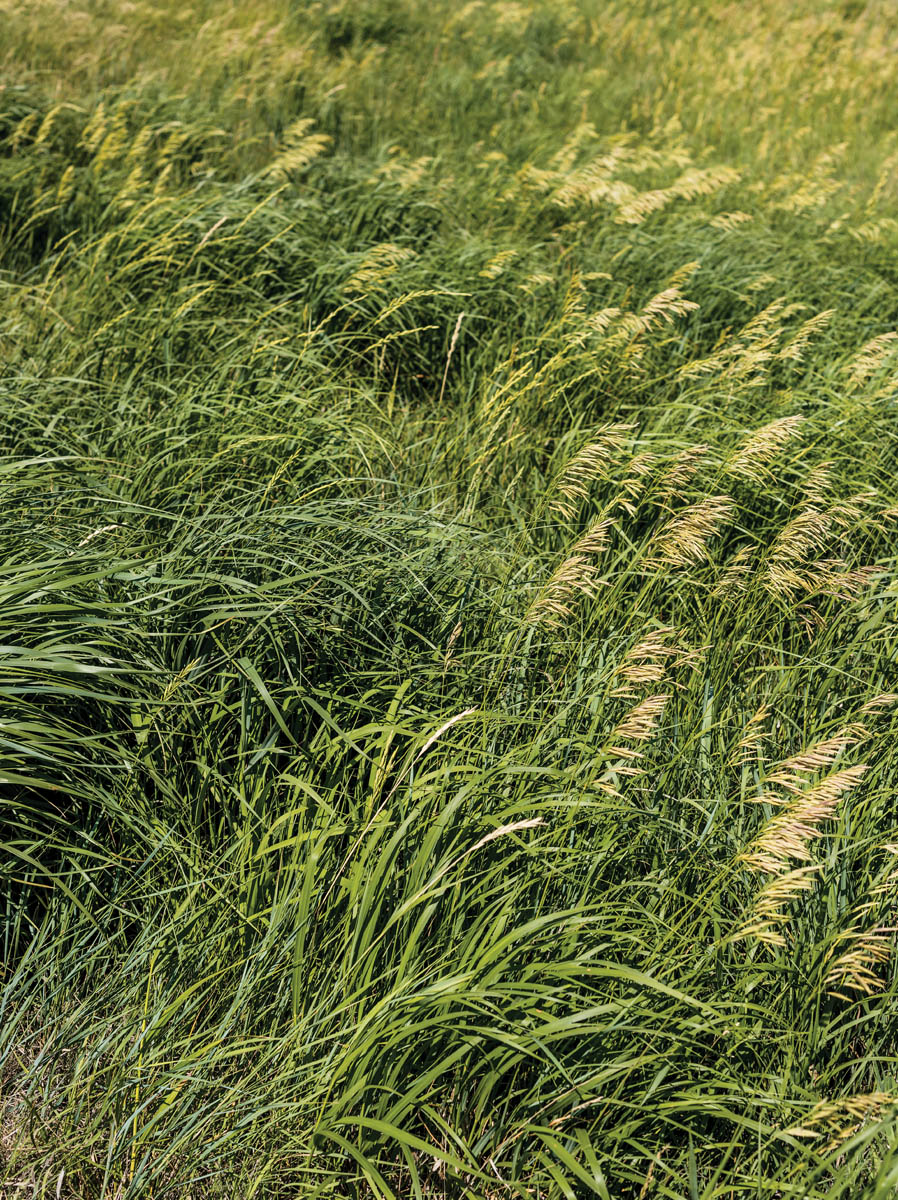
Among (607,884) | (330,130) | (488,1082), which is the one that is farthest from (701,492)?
(330,130)

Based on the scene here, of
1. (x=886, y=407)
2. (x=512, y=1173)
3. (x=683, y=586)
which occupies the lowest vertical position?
(x=512, y=1173)

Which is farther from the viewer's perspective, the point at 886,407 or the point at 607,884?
the point at 886,407

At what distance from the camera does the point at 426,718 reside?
2076 millimetres

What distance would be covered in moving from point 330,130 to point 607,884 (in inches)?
194

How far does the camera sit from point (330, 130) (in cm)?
540

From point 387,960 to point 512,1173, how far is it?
379 millimetres

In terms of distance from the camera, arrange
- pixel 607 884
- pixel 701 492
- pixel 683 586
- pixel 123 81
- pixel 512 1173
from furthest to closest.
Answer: pixel 123 81 → pixel 701 492 → pixel 683 586 → pixel 607 884 → pixel 512 1173

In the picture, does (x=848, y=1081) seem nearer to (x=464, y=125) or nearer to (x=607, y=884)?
(x=607, y=884)

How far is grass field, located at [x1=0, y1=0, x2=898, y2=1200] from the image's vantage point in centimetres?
152

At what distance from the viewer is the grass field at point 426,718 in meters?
1.52

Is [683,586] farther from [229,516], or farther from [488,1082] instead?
[488,1082]

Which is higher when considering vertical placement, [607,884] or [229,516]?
[229,516]

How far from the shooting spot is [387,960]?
64.9 inches

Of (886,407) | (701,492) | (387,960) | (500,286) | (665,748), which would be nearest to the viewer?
(387,960)
